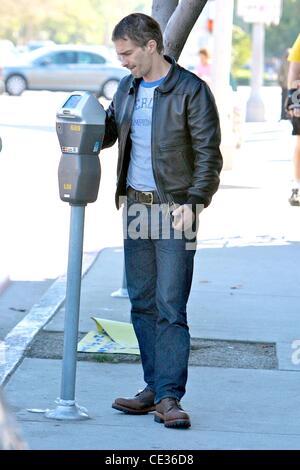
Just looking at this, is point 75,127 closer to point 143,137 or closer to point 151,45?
point 143,137

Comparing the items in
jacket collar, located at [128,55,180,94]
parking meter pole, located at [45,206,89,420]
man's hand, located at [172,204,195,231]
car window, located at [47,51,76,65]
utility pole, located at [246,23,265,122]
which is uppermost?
jacket collar, located at [128,55,180,94]

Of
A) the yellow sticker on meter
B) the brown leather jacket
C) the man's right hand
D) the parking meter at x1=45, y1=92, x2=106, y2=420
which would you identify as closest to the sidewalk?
the parking meter at x1=45, y1=92, x2=106, y2=420

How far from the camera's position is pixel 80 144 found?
5.55 meters

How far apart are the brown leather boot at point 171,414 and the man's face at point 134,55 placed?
1.53 metres

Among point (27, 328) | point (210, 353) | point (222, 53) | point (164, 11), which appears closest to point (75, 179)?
point (210, 353)

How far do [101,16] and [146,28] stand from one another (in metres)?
90.6

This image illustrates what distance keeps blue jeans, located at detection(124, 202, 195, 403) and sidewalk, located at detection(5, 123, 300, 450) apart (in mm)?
251

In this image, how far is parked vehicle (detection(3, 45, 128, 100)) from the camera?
131 ft

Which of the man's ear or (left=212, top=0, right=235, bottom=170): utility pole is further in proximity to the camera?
(left=212, top=0, right=235, bottom=170): utility pole

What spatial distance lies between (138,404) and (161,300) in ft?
1.79

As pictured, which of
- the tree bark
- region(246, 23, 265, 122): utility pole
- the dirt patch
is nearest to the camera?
the dirt patch

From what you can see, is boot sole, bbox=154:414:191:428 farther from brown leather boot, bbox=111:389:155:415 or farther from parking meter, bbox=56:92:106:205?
parking meter, bbox=56:92:106:205

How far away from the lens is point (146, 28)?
18.4ft
